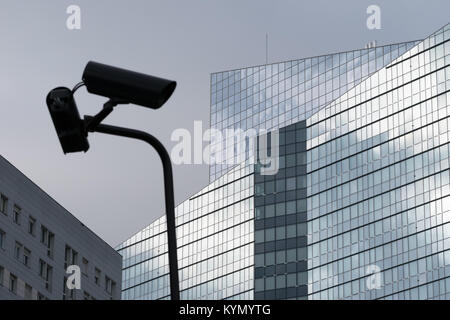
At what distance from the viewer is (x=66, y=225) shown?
9906cm

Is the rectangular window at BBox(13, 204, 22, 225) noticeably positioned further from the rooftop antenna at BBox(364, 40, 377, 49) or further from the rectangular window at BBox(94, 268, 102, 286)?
the rooftop antenna at BBox(364, 40, 377, 49)

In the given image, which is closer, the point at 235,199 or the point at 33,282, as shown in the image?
the point at 33,282

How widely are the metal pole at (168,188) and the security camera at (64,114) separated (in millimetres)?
280

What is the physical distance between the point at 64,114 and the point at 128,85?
663 millimetres

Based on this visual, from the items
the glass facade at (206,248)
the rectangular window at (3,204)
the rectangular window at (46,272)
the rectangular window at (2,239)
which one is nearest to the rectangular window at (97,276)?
the rectangular window at (46,272)

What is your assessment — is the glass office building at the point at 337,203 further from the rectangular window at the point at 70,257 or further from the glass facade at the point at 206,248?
the rectangular window at the point at 70,257

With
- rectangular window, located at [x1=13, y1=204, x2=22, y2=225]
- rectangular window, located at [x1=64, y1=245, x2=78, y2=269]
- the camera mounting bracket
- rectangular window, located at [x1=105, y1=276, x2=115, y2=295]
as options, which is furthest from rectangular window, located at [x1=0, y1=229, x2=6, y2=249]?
the camera mounting bracket

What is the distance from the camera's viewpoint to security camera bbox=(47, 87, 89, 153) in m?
13.2

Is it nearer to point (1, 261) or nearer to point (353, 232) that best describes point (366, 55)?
point (353, 232)

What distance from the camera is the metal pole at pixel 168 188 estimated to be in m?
13.5

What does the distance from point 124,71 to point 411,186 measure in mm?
150738

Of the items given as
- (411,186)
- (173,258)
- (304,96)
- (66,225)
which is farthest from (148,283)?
(173,258)

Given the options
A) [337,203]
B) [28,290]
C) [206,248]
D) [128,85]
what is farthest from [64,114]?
[206,248]

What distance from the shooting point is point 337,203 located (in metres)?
172
